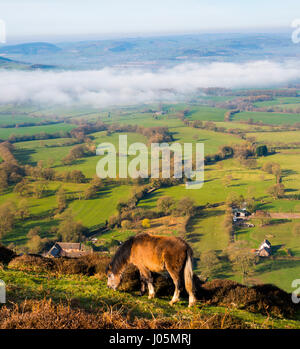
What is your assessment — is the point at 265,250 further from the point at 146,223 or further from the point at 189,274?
the point at 189,274

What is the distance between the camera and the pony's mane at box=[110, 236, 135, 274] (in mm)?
8430

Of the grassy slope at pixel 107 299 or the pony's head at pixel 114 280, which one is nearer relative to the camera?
the grassy slope at pixel 107 299

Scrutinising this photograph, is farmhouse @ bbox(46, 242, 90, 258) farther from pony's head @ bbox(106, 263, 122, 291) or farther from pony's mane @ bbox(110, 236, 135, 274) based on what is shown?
pony's mane @ bbox(110, 236, 135, 274)

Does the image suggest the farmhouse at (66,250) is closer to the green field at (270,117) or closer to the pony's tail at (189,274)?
the pony's tail at (189,274)

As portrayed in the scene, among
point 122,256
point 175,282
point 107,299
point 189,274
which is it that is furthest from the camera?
point 122,256

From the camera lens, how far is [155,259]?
7766 mm

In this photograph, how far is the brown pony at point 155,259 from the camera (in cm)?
745

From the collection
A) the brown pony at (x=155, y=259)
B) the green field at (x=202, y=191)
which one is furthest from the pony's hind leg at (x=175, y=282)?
the green field at (x=202, y=191)

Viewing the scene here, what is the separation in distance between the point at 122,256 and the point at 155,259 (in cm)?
117

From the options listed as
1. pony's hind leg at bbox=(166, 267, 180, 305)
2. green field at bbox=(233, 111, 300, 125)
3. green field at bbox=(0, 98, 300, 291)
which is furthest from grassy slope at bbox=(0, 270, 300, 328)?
green field at bbox=(233, 111, 300, 125)

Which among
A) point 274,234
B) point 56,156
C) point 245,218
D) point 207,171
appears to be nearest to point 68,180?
point 56,156

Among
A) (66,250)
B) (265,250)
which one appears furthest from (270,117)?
(66,250)

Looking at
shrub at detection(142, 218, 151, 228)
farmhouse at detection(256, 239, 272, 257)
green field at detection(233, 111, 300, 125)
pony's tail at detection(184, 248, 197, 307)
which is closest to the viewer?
pony's tail at detection(184, 248, 197, 307)

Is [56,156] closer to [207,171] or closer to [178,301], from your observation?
[207,171]
